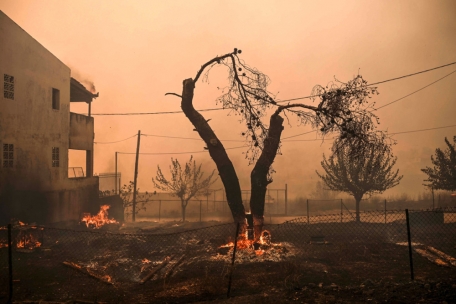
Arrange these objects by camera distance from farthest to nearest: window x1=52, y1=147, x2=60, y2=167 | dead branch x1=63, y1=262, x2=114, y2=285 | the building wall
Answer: window x1=52, y1=147, x2=60, y2=167, the building wall, dead branch x1=63, y1=262, x2=114, y2=285

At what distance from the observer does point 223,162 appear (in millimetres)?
14156

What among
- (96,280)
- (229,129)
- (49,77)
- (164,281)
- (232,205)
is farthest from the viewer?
(229,129)

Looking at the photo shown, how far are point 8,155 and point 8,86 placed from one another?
130 inches

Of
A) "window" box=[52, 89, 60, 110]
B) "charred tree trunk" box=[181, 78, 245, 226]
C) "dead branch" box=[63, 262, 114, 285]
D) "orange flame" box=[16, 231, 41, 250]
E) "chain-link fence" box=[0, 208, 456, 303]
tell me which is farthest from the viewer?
"window" box=[52, 89, 60, 110]

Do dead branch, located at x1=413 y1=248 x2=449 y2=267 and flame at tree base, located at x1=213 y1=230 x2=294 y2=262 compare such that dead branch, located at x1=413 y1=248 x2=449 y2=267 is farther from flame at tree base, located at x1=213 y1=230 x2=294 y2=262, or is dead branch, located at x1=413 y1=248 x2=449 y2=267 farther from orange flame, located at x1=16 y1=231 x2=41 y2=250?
orange flame, located at x1=16 y1=231 x2=41 y2=250

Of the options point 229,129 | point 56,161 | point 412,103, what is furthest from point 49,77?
point 412,103

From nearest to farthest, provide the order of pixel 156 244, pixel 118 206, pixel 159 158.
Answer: pixel 156 244 < pixel 118 206 < pixel 159 158

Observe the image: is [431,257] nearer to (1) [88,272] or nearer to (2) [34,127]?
(1) [88,272]

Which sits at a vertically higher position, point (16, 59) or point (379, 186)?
point (16, 59)

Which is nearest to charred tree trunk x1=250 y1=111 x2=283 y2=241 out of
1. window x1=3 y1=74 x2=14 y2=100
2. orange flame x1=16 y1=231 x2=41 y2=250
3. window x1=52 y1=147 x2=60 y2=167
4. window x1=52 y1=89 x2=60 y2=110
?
orange flame x1=16 y1=231 x2=41 y2=250

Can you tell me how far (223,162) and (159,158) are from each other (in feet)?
207

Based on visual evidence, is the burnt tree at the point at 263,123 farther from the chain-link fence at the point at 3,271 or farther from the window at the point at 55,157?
the window at the point at 55,157

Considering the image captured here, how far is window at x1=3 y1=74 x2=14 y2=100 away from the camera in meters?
17.3

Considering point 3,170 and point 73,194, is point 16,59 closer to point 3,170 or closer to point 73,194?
point 3,170
